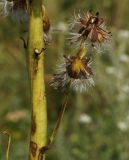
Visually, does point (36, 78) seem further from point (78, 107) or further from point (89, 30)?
point (78, 107)

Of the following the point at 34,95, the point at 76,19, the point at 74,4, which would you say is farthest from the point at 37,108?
the point at 74,4

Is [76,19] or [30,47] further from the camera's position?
[76,19]

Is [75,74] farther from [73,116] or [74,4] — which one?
[74,4]

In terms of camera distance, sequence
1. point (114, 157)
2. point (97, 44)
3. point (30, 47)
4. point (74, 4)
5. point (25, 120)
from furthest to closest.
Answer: point (74, 4), point (25, 120), point (114, 157), point (97, 44), point (30, 47)

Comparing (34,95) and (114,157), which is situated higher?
(34,95)

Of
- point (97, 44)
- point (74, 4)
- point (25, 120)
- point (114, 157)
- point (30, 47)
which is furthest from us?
point (74, 4)

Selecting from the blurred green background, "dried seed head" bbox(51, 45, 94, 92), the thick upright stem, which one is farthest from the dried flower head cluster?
the blurred green background

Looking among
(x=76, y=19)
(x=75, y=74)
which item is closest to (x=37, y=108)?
(x=75, y=74)

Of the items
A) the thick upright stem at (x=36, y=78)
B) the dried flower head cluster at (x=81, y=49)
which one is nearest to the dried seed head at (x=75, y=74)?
the dried flower head cluster at (x=81, y=49)
